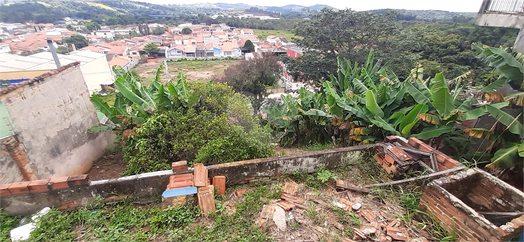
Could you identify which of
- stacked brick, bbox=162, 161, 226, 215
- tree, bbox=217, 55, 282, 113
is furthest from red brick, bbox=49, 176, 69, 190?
tree, bbox=217, 55, 282, 113

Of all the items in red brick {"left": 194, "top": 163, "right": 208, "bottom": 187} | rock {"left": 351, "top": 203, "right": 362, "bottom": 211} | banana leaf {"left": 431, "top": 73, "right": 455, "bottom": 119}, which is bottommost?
rock {"left": 351, "top": 203, "right": 362, "bottom": 211}

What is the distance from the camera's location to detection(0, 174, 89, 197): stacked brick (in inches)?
121

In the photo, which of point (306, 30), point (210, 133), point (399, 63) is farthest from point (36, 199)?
point (399, 63)

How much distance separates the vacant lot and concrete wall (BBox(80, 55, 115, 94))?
7.04 m

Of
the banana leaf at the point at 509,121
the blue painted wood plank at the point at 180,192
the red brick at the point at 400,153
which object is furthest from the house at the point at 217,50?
the banana leaf at the point at 509,121

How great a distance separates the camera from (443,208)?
112 inches

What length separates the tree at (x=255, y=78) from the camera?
55.4 ft

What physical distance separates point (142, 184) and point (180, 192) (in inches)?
28.4

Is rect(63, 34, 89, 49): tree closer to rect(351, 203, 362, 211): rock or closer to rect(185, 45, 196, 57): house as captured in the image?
rect(185, 45, 196, 57): house

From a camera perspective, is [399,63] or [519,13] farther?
[399,63]

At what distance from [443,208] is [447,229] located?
0.80 ft

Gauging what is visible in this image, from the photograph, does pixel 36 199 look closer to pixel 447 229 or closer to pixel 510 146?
pixel 447 229

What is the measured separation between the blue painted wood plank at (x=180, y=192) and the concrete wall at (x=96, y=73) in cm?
2601

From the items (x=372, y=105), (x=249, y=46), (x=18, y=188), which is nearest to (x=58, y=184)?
(x=18, y=188)
